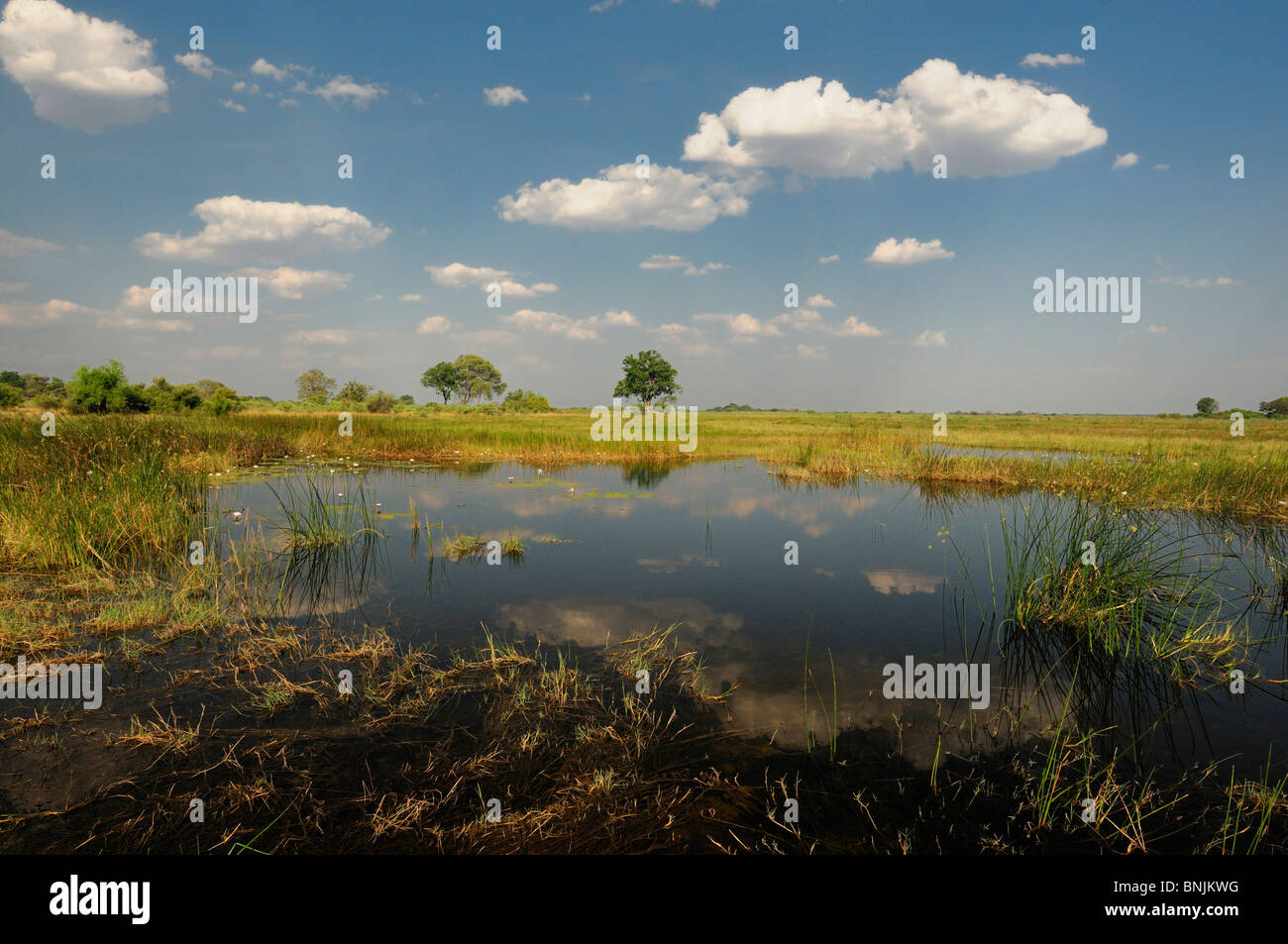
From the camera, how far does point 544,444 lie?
24.4m

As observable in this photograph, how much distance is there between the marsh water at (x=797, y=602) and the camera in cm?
462

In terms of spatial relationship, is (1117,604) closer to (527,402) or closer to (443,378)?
(527,402)

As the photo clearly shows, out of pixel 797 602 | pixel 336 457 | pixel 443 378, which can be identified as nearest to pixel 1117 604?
pixel 797 602

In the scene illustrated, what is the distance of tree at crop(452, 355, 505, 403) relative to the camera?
89694 mm

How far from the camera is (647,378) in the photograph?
75250mm

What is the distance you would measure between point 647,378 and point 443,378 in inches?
1299

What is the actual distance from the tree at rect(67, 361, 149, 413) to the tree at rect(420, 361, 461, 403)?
161 ft

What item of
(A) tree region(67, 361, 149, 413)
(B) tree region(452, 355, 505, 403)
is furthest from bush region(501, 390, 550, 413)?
(A) tree region(67, 361, 149, 413)

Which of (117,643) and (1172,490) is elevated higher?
(1172,490)

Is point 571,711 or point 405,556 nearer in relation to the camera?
point 571,711

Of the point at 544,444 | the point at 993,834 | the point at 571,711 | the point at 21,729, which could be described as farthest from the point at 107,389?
the point at 993,834

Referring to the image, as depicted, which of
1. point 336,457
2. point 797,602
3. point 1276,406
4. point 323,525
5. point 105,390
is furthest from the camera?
Answer: point 1276,406
